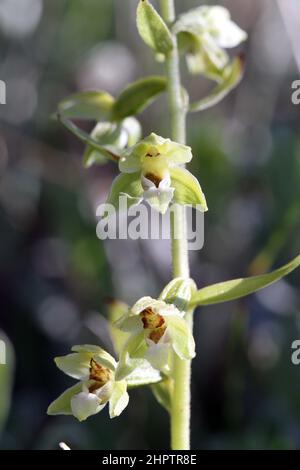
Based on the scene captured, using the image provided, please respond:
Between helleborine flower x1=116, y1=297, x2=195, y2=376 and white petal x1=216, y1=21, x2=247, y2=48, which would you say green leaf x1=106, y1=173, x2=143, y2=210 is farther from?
white petal x1=216, y1=21, x2=247, y2=48

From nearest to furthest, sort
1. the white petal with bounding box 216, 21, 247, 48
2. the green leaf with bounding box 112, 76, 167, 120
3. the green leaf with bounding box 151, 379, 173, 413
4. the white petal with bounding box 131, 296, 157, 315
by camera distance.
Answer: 1. the white petal with bounding box 131, 296, 157, 315
2. the green leaf with bounding box 151, 379, 173, 413
3. the green leaf with bounding box 112, 76, 167, 120
4. the white petal with bounding box 216, 21, 247, 48

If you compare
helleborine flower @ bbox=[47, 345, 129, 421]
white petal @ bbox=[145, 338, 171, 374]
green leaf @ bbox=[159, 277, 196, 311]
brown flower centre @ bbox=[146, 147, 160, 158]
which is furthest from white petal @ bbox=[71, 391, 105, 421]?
brown flower centre @ bbox=[146, 147, 160, 158]

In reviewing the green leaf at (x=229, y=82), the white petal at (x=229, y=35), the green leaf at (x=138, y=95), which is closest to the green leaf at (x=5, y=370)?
the green leaf at (x=138, y=95)

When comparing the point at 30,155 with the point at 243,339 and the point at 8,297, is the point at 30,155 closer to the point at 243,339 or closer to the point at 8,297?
the point at 8,297

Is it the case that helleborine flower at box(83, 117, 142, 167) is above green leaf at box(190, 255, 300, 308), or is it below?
above

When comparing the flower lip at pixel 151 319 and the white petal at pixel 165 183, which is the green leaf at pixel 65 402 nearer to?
the flower lip at pixel 151 319
